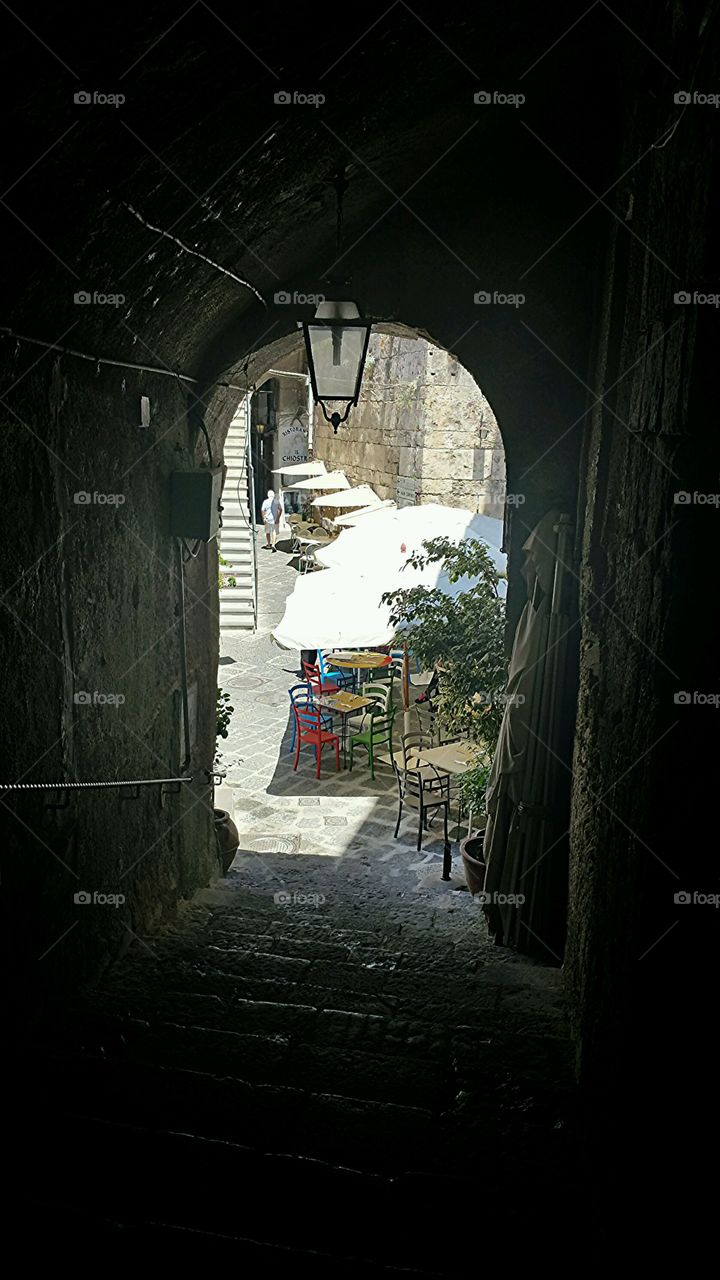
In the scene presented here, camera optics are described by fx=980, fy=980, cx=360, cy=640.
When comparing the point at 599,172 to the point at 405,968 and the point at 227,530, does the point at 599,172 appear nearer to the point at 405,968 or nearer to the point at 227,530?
the point at 405,968

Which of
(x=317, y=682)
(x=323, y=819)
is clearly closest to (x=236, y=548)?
(x=317, y=682)

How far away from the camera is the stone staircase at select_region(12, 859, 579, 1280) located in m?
2.63

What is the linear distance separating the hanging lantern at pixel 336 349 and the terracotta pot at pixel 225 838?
366 centimetres

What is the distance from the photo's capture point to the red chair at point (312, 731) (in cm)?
1023

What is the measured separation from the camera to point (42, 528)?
3740 millimetres

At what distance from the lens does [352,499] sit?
17.7 m

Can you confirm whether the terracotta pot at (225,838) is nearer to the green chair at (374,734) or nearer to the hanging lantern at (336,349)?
the green chair at (374,734)

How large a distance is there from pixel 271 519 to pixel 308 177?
19211mm

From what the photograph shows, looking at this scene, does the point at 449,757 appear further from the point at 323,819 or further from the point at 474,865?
the point at 474,865

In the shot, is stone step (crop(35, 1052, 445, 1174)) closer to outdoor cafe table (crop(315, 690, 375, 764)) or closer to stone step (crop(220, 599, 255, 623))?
outdoor cafe table (crop(315, 690, 375, 764))

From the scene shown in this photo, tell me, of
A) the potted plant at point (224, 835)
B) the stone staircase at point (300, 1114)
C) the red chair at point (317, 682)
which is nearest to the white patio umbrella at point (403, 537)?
the red chair at point (317, 682)

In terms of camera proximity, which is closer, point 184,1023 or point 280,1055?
point 280,1055

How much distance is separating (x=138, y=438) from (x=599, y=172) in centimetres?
276

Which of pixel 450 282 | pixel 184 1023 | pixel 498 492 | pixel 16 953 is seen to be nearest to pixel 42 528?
pixel 16 953
